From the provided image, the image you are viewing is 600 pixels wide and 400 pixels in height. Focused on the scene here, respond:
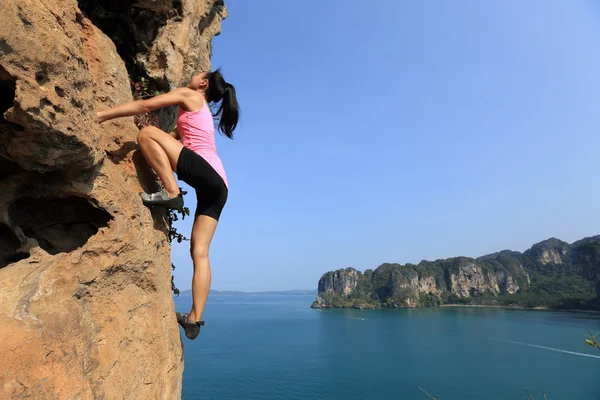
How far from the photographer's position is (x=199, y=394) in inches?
1271

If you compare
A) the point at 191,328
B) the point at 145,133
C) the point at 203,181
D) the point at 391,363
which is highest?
the point at 145,133

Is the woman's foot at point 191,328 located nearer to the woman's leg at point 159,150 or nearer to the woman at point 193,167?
the woman at point 193,167

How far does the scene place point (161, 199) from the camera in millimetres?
3361

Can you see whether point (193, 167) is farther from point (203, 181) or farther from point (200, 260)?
point (200, 260)

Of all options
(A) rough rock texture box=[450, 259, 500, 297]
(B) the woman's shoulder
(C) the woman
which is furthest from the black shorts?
(A) rough rock texture box=[450, 259, 500, 297]

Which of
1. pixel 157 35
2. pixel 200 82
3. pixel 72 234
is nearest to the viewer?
pixel 72 234

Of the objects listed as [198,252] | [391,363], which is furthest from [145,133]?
[391,363]

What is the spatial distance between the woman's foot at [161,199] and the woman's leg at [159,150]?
0.52 feet

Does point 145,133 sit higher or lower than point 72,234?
higher

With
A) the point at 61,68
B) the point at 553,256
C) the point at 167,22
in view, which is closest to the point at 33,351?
the point at 61,68

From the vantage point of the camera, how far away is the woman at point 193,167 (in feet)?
10.8

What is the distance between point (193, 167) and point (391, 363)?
50.2m

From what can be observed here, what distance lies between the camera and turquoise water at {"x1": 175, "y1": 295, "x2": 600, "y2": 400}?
3532 cm

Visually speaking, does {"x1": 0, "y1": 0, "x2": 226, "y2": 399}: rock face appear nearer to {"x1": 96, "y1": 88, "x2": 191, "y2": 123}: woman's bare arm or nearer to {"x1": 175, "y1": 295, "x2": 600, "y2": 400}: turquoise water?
{"x1": 96, "y1": 88, "x2": 191, "y2": 123}: woman's bare arm
